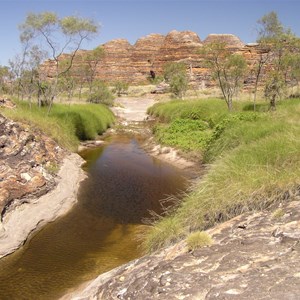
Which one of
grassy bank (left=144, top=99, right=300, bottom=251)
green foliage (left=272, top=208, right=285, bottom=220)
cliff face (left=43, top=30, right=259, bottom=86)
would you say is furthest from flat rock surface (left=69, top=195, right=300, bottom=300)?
cliff face (left=43, top=30, right=259, bottom=86)

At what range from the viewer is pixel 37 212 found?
39.6ft

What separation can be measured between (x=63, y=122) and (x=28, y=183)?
1117 cm

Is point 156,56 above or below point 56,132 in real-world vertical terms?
above

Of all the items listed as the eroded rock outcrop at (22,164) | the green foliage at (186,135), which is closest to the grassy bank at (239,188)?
the eroded rock outcrop at (22,164)

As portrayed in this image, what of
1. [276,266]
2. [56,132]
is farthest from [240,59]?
[276,266]

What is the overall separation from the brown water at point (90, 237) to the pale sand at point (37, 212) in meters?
0.28

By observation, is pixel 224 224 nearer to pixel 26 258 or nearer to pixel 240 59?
pixel 26 258

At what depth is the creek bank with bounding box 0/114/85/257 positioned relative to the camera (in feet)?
35.9

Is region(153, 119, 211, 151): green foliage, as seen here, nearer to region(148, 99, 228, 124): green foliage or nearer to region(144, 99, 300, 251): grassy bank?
region(148, 99, 228, 124): green foliage

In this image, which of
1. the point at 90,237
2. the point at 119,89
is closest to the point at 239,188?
the point at 90,237

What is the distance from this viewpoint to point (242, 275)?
5.13 m

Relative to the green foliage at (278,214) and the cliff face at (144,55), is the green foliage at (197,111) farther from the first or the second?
the cliff face at (144,55)

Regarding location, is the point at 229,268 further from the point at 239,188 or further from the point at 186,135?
the point at 186,135

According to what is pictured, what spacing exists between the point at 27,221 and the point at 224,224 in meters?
6.91
